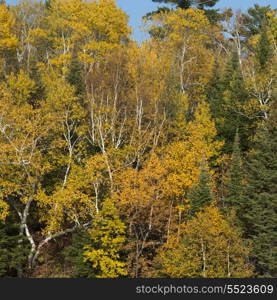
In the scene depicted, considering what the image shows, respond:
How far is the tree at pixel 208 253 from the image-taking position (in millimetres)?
29734

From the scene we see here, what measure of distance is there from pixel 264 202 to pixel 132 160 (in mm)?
11900

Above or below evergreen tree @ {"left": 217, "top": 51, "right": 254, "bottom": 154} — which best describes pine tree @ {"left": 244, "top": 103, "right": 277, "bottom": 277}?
below

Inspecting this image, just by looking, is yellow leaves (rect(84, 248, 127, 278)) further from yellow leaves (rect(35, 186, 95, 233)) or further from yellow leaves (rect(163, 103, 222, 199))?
yellow leaves (rect(163, 103, 222, 199))

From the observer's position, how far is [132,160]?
133 feet

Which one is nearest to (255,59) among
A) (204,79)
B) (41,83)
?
(204,79)

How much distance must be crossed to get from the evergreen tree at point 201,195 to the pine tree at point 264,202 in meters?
3.01

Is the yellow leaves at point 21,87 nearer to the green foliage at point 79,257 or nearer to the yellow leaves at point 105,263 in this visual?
the green foliage at point 79,257

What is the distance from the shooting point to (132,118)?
42031mm

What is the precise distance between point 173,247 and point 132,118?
13440mm

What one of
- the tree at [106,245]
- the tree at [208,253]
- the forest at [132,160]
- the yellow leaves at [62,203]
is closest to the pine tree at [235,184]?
the forest at [132,160]

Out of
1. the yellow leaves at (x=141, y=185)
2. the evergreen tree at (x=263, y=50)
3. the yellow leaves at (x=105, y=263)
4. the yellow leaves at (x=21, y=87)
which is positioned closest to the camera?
the yellow leaves at (x=105, y=263)

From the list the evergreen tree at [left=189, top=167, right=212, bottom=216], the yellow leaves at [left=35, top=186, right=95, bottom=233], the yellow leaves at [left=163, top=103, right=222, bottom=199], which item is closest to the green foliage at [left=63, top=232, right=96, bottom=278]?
the yellow leaves at [left=35, top=186, right=95, bottom=233]

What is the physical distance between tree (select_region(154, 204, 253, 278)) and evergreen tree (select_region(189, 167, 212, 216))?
2059 millimetres

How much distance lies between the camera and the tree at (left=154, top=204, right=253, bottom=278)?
1171 inches
